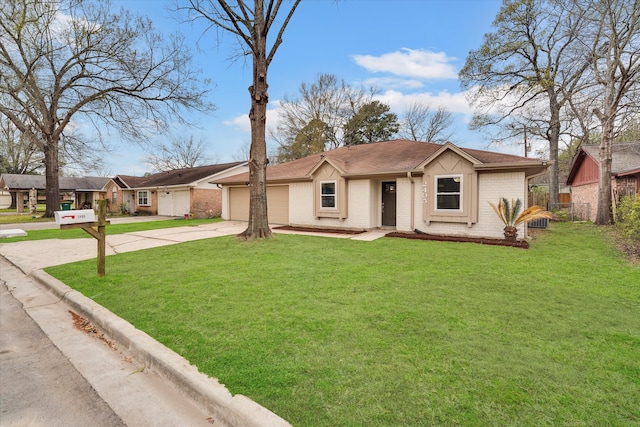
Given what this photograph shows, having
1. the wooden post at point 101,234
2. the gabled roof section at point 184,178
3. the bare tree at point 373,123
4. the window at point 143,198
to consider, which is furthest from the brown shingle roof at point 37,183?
the wooden post at point 101,234

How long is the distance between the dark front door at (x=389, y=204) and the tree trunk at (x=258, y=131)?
5.45 metres

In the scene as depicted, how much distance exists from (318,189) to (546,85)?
16011 mm

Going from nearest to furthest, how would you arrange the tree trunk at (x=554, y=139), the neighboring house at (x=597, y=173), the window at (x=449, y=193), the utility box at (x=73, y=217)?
the utility box at (x=73, y=217) < the window at (x=449, y=193) < the neighboring house at (x=597, y=173) < the tree trunk at (x=554, y=139)

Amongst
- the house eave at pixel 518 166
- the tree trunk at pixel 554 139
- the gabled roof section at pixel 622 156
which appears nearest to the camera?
the house eave at pixel 518 166

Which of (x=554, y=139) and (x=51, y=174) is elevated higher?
(x=554, y=139)

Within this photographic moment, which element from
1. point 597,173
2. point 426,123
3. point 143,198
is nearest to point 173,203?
point 143,198

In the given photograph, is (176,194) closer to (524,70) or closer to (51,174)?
(51,174)

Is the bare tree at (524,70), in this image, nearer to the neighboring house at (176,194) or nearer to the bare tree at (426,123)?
the bare tree at (426,123)

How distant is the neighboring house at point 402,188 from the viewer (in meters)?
9.80

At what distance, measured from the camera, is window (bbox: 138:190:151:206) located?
25031 mm

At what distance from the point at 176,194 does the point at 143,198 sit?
5120mm

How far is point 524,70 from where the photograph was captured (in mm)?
19750

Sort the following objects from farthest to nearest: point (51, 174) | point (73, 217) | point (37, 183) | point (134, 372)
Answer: point (37, 183) < point (51, 174) < point (73, 217) < point (134, 372)

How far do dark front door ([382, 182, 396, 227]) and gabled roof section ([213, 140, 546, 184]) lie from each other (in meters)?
0.97
